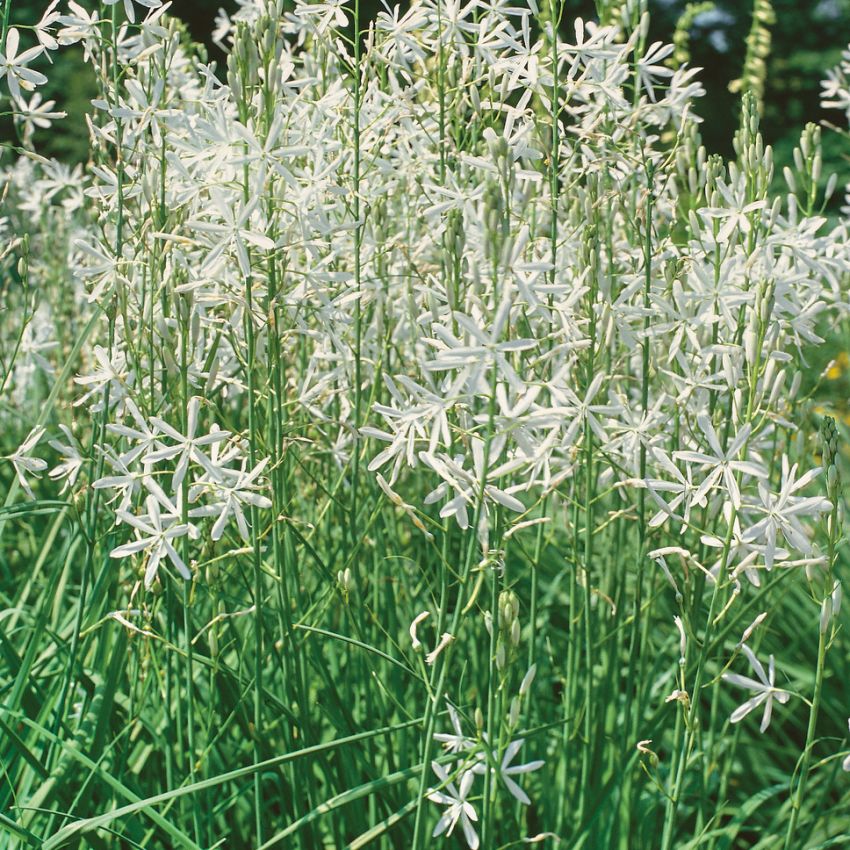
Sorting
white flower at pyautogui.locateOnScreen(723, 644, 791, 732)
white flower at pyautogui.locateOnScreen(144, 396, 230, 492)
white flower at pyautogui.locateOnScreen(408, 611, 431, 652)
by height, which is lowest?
white flower at pyautogui.locateOnScreen(723, 644, 791, 732)

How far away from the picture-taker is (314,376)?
2740mm

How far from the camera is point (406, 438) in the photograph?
183cm

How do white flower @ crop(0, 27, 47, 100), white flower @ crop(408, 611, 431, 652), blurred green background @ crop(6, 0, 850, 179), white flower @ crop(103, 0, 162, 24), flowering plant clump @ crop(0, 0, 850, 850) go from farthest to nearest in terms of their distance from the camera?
blurred green background @ crop(6, 0, 850, 179), white flower @ crop(0, 27, 47, 100), white flower @ crop(103, 0, 162, 24), flowering plant clump @ crop(0, 0, 850, 850), white flower @ crop(408, 611, 431, 652)

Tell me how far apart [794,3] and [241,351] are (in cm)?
2816

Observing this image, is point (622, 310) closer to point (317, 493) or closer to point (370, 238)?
point (370, 238)

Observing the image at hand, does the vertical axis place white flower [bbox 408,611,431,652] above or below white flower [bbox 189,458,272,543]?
below

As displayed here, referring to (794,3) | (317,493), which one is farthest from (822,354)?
(794,3)

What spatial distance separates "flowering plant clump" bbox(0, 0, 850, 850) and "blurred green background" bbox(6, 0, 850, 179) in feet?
62.7

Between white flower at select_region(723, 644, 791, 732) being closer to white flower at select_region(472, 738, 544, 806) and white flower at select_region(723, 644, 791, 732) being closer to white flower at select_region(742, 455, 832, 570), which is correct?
white flower at select_region(742, 455, 832, 570)

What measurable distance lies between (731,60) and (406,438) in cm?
2618

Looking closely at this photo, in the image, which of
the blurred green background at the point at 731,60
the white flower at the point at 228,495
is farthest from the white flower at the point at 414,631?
the blurred green background at the point at 731,60

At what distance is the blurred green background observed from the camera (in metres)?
21.0

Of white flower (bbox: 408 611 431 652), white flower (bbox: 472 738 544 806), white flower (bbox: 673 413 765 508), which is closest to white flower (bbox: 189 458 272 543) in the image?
white flower (bbox: 408 611 431 652)

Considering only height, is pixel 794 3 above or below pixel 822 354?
above
